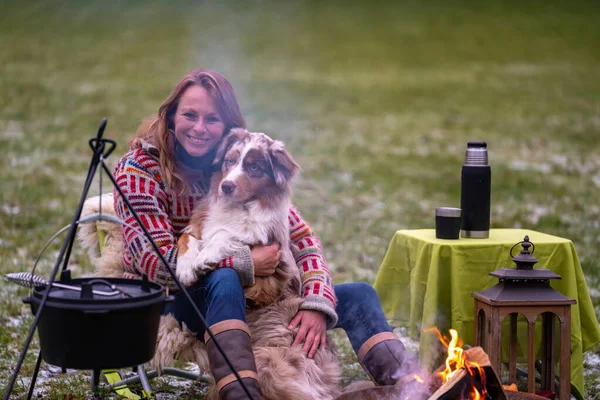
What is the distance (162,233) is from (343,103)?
12.4m

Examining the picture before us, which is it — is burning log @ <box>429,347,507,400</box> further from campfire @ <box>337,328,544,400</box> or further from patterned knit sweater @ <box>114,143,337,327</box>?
patterned knit sweater @ <box>114,143,337,327</box>

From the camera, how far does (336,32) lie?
21.5 metres

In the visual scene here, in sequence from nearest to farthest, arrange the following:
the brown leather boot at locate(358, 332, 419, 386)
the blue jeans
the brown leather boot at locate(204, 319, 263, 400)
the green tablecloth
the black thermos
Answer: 1. the brown leather boot at locate(204, 319, 263, 400)
2. the blue jeans
3. the brown leather boot at locate(358, 332, 419, 386)
4. the green tablecloth
5. the black thermos

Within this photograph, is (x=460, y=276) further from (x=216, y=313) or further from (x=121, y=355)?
(x=121, y=355)

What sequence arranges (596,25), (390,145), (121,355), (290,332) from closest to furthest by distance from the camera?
(121,355), (290,332), (390,145), (596,25)

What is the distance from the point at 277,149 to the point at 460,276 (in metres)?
1.13

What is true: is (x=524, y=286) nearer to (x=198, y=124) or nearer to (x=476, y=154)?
(x=476, y=154)

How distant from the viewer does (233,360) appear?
3.03 meters

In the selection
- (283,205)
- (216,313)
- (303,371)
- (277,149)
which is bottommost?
(303,371)

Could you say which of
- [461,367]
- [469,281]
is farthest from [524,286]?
[461,367]

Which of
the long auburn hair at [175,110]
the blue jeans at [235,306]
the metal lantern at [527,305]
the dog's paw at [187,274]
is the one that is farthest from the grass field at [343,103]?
the long auburn hair at [175,110]

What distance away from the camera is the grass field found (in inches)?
307

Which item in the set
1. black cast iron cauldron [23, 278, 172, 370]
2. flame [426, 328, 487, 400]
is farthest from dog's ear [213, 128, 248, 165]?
flame [426, 328, 487, 400]

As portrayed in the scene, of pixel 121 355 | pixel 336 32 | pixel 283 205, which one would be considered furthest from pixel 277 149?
pixel 336 32
